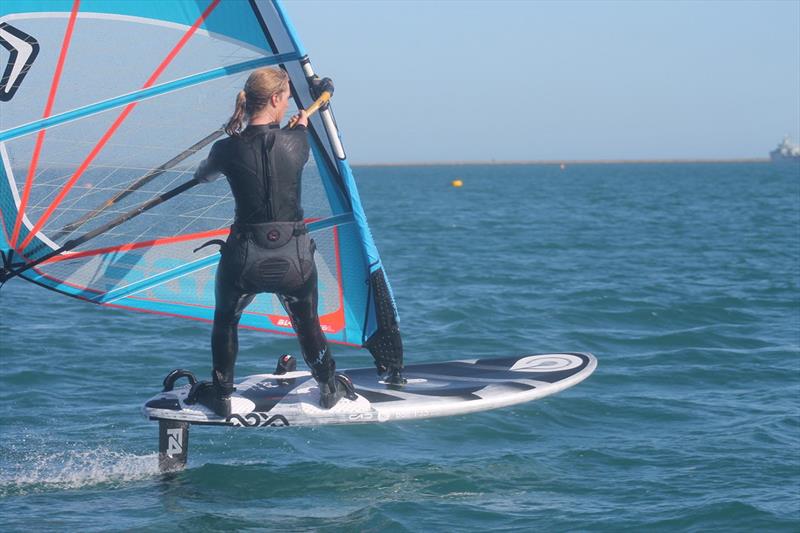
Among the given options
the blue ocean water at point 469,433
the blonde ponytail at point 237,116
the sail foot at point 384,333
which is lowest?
the blue ocean water at point 469,433

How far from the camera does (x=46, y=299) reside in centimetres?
1531

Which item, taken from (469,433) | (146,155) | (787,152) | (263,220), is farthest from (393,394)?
(787,152)

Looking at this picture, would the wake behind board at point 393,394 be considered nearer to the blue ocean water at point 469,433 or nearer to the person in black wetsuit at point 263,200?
the blue ocean water at point 469,433

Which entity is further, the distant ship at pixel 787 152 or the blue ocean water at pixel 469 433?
the distant ship at pixel 787 152

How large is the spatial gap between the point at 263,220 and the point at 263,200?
0.11 meters

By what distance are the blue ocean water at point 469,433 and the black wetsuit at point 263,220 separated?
1.34 m

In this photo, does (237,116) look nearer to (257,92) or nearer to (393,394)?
(257,92)

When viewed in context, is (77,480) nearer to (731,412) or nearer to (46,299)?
(731,412)

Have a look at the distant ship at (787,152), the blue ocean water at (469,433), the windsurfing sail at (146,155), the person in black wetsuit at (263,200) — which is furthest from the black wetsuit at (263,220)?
the distant ship at (787,152)

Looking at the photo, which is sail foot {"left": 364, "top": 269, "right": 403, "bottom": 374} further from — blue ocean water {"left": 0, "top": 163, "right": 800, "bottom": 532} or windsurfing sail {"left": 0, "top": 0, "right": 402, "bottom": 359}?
blue ocean water {"left": 0, "top": 163, "right": 800, "bottom": 532}

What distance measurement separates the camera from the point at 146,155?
635 cm

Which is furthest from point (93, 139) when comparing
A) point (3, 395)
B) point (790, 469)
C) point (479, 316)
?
point (479, 316)

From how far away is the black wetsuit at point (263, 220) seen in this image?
17.7 feet

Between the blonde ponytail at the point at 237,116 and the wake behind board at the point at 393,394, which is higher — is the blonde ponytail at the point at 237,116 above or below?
above
